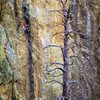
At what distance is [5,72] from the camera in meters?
16.6

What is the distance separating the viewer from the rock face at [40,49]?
16.9 metres

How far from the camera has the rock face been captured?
55.3ft

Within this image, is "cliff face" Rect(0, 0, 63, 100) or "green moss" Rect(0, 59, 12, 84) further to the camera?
"cliff face" Rect(0, 0, 63, 100)

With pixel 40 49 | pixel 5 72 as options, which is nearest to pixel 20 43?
pixel 40 49

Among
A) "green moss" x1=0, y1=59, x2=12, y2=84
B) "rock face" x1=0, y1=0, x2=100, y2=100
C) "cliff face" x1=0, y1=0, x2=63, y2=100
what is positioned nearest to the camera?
"green moss" x1=0, y1=59, x2=12, y2=84

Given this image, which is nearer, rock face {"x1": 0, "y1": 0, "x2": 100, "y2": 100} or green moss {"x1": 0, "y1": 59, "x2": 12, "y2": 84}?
green moss {"x1": 0, "y1": 59, "x2": 12, "y2": 84}

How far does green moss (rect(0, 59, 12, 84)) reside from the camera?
16.5 m

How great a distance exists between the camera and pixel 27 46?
679 inches

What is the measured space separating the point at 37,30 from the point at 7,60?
2218 mm

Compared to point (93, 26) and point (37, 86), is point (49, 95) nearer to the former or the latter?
point (37, 86)

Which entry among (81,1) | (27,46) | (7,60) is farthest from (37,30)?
(81,1)

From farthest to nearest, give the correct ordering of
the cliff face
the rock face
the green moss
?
the rock face → the cliff face → the green moss

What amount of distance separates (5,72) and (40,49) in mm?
2215

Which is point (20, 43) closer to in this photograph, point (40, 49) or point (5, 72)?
point (40, 49)
